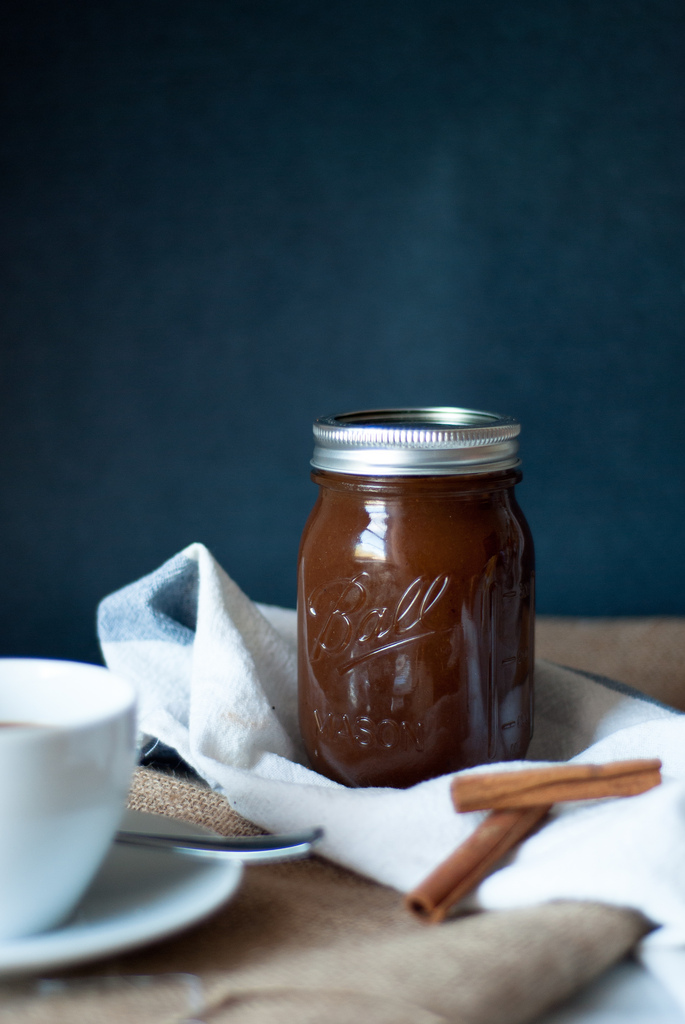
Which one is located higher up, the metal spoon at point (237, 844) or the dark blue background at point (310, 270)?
the dark blue background at point (310, 270)

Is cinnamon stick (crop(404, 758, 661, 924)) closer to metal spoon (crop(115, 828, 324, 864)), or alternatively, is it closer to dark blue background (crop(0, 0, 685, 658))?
metal spoon (crop(115, 828, 324, 864))

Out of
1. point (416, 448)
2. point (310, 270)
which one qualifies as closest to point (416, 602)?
point (416, 448)

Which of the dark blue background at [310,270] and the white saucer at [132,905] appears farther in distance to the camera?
the dark blue background at [310,270]

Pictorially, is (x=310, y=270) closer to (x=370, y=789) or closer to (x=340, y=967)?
(x=370, y=789)

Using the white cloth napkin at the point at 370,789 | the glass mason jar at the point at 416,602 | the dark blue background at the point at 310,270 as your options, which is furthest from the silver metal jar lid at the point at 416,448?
the dark blue background at the point at 310,270

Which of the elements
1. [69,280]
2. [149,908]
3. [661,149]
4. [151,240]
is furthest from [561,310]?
[149,908]

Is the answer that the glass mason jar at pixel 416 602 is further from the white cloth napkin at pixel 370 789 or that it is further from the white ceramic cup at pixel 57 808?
the white ceramic cup at pixel 57 808

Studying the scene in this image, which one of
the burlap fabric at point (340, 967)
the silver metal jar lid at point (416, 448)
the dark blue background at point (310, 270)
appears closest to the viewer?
the burlap fabric at point (340, 967)
